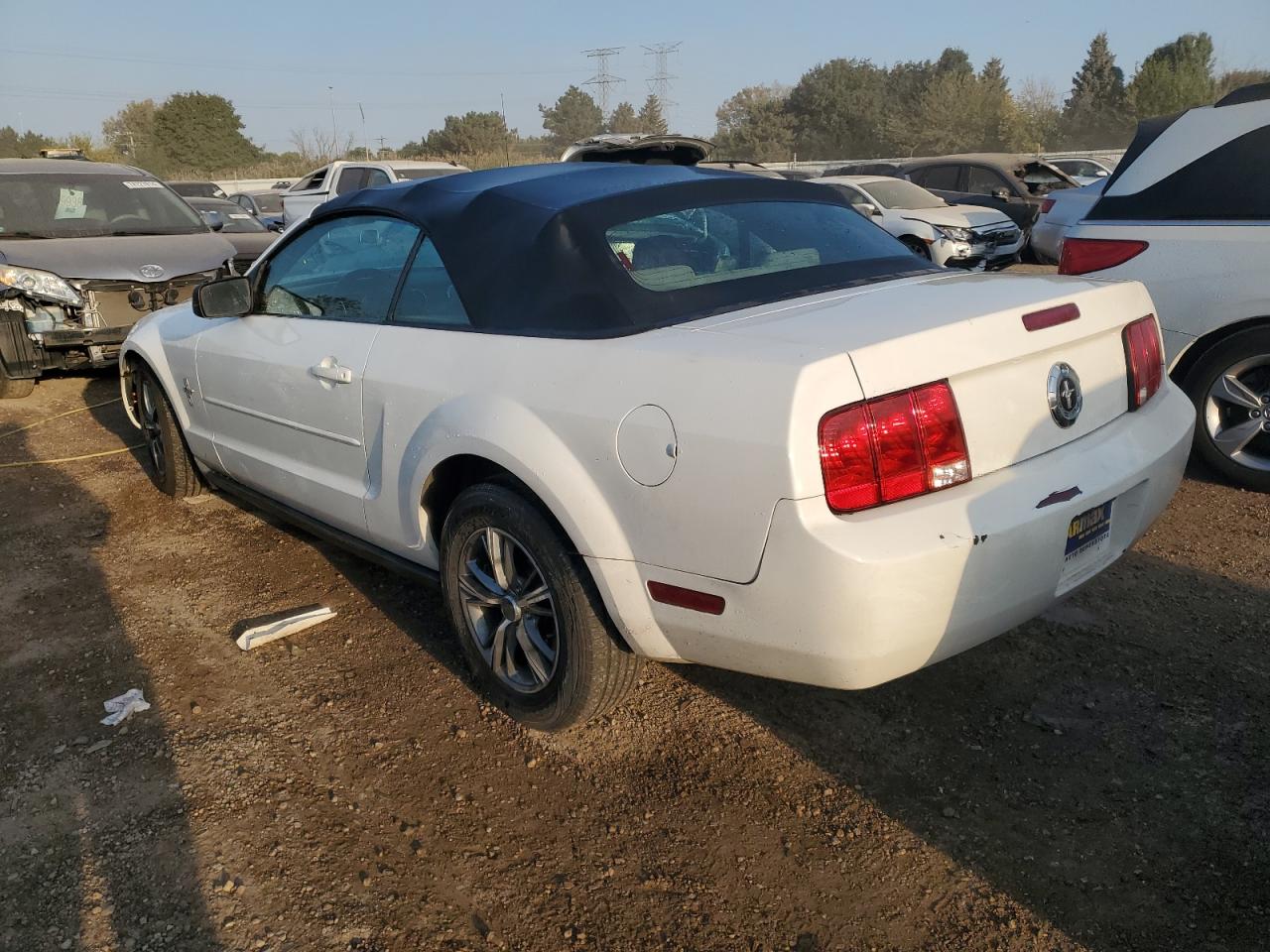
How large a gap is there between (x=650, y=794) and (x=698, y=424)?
Result: 1121 mm

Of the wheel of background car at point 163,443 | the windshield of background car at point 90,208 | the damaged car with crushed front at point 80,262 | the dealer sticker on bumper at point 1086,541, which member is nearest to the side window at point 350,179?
the windshield of background car at point 90,208

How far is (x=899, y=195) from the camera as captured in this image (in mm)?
13898

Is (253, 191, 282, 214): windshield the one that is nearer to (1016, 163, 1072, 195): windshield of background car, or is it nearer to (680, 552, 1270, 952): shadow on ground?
(1016, 163, 1072, 195): windshield of background car

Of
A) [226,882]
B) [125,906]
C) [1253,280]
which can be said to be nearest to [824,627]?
[226,882]

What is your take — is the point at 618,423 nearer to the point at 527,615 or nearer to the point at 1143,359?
the point at 527,615

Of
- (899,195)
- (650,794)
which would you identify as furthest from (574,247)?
(899,195)

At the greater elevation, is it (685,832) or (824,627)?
(824,627)

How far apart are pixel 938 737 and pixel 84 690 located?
2.84 meters

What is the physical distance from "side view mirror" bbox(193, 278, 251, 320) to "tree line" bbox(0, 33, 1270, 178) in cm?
5088

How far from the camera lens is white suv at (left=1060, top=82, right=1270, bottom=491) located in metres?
4.57

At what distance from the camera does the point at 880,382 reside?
2227 mm

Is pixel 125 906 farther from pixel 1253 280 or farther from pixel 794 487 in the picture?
pixel 1253 280

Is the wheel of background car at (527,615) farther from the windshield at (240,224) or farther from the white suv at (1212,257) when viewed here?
the windshield at (240,224)

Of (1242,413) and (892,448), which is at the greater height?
(892,448)
